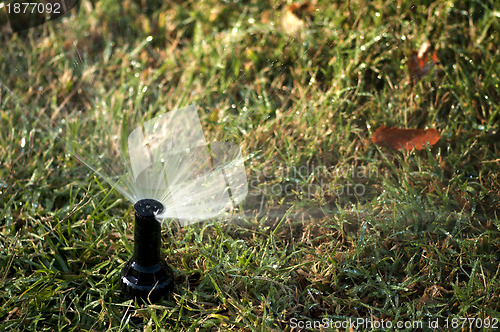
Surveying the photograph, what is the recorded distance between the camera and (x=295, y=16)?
10.4 ft

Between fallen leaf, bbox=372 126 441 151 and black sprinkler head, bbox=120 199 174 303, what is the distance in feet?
3.78

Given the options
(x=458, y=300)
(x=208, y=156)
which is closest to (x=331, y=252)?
(x=458, y=300)

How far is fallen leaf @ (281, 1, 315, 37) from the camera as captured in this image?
3.12 m

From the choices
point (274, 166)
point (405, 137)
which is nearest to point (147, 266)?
point (274, 166)

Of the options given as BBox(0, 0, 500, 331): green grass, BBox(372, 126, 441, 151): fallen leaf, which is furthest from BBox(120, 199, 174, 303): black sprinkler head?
BBox(372, 126, 441, 151): fallen leaf

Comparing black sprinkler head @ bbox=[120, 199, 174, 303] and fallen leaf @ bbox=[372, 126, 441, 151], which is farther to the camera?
fallen leaf @ bbox=[372, 126, 441, 151]

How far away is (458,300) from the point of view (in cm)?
189

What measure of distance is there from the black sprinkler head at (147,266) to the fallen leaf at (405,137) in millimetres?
1153

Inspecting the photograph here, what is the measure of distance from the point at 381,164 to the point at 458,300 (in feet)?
2.58

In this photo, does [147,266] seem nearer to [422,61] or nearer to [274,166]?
[274,166]

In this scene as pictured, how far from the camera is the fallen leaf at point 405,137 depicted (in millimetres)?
2471

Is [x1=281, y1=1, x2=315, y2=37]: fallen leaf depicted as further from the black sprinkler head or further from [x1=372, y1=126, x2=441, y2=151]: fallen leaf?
the black sprinkler head

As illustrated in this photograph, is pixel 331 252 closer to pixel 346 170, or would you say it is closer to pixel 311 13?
pixel 346 170

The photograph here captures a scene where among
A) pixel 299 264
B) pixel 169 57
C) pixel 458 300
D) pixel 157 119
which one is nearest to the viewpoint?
pixel 458 300
